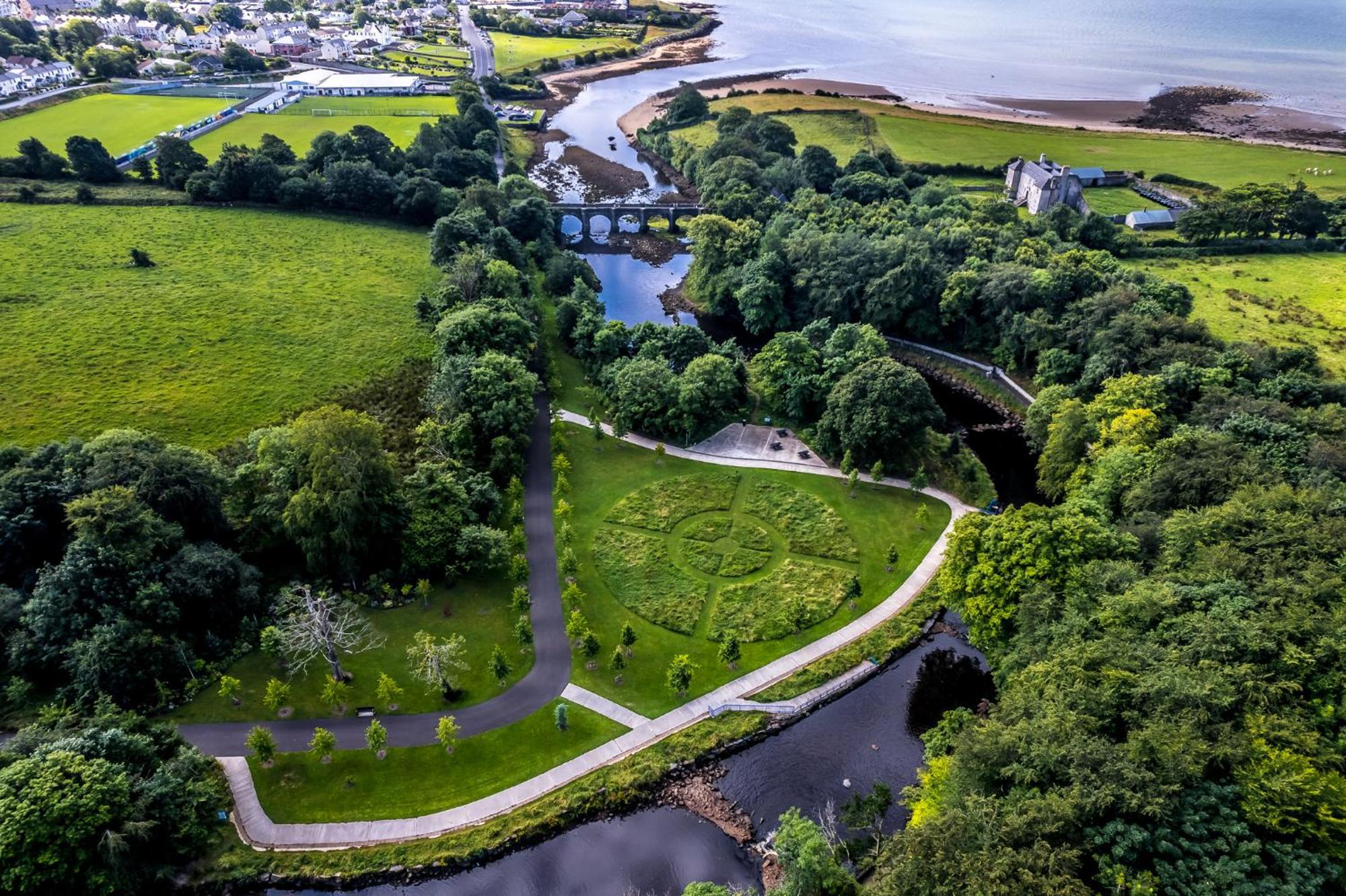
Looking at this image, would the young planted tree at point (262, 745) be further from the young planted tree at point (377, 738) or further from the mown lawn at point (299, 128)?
the mown lawn at point (299, 128)

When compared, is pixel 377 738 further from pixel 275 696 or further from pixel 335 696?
pixel 275 696

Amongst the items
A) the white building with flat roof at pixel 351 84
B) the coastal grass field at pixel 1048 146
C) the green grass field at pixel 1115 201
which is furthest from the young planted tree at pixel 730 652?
the white building with flat roof at pixel 351 84

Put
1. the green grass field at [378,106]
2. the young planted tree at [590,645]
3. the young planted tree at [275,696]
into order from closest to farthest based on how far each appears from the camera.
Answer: the young planted tree at [275,696] < the young planted tree at [590,645] < the green grass field at [378,106]

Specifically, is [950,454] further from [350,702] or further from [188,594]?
[188,594]

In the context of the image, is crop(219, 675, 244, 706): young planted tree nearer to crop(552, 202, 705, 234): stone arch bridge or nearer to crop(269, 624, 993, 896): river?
crop(269, 624, 993, 896): river

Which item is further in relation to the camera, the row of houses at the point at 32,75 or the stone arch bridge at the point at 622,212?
the row of houses at the point at 32,75
